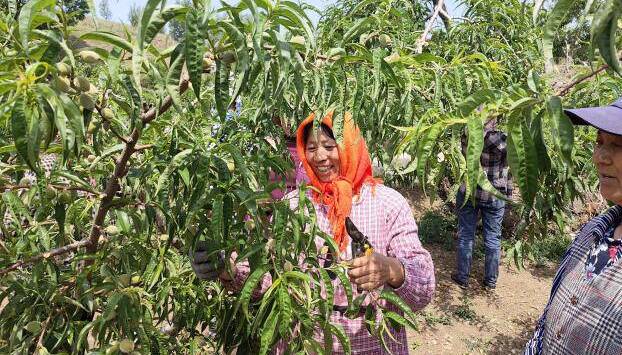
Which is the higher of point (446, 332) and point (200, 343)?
point (200, 343)

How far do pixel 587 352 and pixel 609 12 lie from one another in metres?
1.16

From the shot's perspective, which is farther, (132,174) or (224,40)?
(132,174)

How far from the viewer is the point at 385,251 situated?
1812mm

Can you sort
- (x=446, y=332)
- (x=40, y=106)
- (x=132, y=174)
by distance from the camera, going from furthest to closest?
(x=446, y=332)
(x=132, y=174)
(x=40, y=106)

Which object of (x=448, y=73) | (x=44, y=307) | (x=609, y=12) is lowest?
(x=44, y=307)

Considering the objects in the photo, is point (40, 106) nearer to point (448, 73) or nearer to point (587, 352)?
point (448, 73)

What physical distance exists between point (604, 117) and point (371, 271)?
0.76 metres

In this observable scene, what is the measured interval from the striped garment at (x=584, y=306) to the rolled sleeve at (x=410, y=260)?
1.31 ft

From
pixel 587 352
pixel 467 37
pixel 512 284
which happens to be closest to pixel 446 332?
pixel 512 284

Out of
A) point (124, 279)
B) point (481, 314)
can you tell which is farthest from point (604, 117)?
point (481, 314)

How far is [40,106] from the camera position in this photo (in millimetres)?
742

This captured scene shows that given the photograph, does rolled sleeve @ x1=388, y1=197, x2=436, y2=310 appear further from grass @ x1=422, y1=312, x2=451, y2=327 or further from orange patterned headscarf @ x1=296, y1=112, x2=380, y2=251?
grass @ x1=422, y1=312, x2=451, y2=327

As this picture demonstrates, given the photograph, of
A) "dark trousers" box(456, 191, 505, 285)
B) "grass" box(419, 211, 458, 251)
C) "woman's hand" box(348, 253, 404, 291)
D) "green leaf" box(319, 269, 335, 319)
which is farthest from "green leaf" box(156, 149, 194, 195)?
"grass" box(419, 211, 458, 251)

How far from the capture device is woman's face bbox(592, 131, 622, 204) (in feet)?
4.17
